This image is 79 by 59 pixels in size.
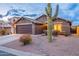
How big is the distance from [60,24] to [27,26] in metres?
0.46

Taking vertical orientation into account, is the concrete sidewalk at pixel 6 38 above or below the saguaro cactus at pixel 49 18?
below

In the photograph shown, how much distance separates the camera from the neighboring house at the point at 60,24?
2738 mm

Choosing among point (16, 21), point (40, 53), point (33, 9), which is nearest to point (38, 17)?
point (33, 9)

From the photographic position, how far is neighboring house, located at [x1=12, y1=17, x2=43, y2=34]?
277 cm

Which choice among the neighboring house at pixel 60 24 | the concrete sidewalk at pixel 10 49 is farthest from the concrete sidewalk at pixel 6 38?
the neighboring house at pixel 60 24

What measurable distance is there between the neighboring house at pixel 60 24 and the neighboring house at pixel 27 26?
3.1 inches

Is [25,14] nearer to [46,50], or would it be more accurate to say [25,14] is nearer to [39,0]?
[39,0]

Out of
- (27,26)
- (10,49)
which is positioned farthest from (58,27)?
(10,49)

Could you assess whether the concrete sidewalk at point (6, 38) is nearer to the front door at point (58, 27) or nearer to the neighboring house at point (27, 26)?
the neighboring house at point (27, 26)

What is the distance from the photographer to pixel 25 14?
275cm

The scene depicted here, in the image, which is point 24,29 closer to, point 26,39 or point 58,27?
point 26,39

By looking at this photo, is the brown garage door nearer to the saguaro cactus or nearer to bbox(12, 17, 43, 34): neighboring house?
bbox(12, 17, 43, 34): neighboring house

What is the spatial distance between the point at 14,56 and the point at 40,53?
14.0 inches

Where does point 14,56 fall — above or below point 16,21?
below
